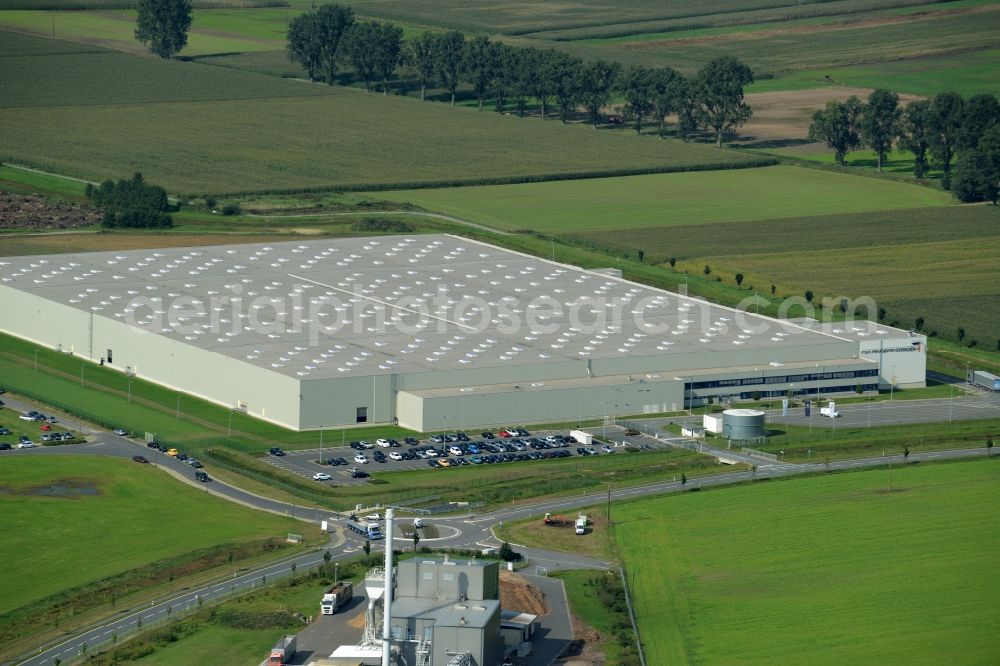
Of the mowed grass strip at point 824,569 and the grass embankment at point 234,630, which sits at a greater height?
the mowed grass strip at point 824,569

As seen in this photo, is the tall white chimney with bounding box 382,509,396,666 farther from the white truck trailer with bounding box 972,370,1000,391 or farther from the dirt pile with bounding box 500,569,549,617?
the white truck trailer with bounding box 972,370,1000,391

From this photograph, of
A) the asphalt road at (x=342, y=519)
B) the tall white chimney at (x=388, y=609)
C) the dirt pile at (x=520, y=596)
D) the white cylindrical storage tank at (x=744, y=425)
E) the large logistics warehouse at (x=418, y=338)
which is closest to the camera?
the tall white chimney at (x=388, y=609)

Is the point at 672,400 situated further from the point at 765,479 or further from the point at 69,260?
the point at 69,260

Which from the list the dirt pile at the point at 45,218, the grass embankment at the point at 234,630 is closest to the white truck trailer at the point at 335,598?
the grass embankment at the point at 234,630

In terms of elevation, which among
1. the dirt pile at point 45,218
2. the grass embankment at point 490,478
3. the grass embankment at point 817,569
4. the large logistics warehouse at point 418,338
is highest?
the dirt pile at point 45,218

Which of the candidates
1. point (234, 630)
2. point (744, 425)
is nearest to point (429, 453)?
point (744, 425)

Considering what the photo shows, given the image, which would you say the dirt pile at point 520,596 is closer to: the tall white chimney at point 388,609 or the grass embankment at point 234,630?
the grass embankment at point 234,630

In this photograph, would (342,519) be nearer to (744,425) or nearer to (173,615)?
(173,615)
